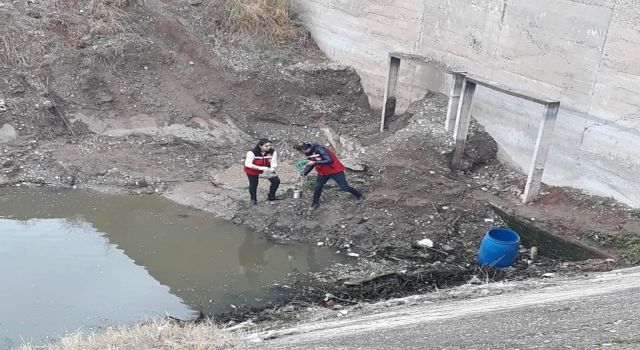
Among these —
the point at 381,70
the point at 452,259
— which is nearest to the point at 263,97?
the point at 381,70

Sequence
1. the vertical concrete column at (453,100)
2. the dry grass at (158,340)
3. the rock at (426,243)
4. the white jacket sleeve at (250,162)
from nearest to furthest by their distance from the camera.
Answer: the dry grass at (158,340), the rock at (426,243), the white jacket sleeve at (250,162), the vertical concrete column at (453,100)

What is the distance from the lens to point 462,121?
10.2 meters

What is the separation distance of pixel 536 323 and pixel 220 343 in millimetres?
2815

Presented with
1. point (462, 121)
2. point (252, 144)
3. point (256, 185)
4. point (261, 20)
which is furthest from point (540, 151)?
point (261, 20)

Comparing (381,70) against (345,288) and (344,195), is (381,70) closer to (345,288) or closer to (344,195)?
(344,195)

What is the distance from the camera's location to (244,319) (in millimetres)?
→ 7000

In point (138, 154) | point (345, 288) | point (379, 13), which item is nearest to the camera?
point (345, 288)

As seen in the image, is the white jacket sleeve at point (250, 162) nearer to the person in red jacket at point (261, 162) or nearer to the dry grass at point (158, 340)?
the person in red jacket at point (261, 162)

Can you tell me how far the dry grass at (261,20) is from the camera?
13750 millimetres

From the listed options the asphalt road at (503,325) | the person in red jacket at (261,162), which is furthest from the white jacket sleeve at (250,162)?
the asphalt road at (503,325)

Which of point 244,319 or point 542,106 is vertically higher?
point 542,106

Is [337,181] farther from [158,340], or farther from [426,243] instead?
[158,340]

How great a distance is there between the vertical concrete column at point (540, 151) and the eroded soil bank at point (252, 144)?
237 mm

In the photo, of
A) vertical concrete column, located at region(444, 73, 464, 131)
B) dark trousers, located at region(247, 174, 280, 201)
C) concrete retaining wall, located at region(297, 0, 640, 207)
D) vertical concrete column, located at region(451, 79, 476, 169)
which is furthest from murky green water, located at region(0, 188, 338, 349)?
concrete retaining wall, located at region(297, 0, 640, 207)
